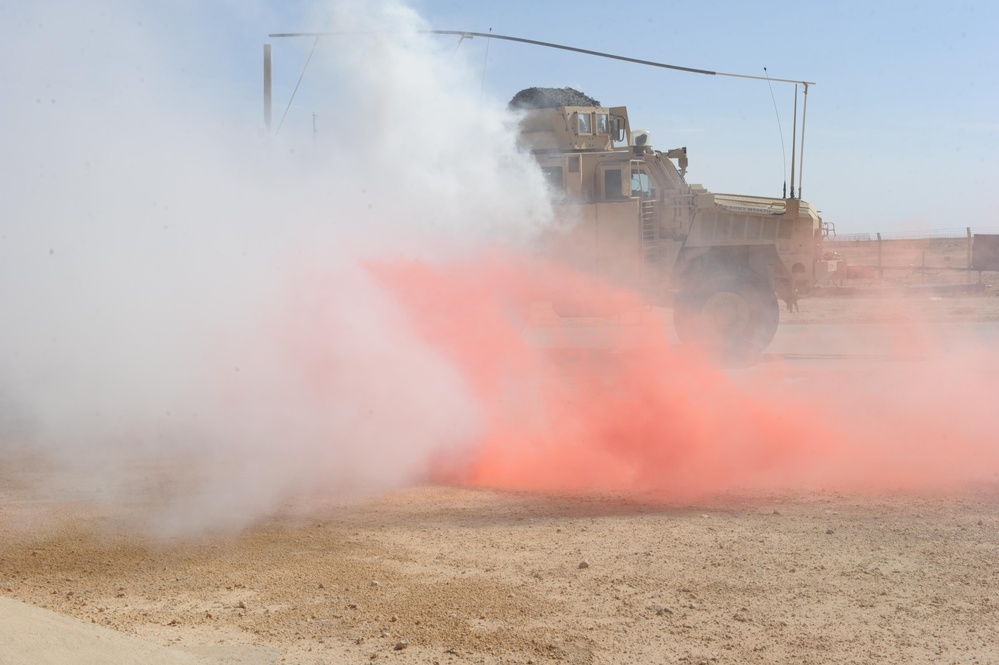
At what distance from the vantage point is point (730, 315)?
15984mm

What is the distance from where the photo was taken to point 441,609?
17.8 feet

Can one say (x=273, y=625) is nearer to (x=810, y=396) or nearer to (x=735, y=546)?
(x=735, y=546)

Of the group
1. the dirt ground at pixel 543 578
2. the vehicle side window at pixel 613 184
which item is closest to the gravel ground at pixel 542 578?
the dirt ground at pixel 543 578

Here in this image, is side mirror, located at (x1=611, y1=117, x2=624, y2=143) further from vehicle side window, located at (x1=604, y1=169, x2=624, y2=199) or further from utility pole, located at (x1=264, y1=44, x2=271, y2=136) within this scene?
utility pole, located at (x1=264, y1=44, x2=271, y2=136)

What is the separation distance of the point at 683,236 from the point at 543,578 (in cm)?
1095

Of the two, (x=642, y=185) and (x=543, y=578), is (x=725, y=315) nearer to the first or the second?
(x=642, y=185)

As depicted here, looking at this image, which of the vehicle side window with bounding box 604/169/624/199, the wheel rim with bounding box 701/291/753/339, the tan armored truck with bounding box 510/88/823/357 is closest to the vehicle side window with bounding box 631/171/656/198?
the tan armored truck with bounding box 510/88/823/357

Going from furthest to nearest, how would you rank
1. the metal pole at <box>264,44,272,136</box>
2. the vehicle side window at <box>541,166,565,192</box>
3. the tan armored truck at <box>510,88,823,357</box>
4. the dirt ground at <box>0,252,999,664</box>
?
the tan armored truck at <box>510,88,823,357</box> < the vehicle side window at <box>541,166,565,192</box> < the metal pole at <box>264,44,272,136</box> < the dirt ground at <box>0,252,999,664</box>

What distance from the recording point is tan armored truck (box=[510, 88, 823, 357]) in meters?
15.5

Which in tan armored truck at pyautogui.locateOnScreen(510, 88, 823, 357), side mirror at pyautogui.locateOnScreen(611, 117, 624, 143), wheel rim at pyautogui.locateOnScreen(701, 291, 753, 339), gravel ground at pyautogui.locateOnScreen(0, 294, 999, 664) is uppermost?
side mirror at pyautogui.locateOnScreen(611, 117, 624, 143)

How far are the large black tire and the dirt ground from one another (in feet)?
27.3

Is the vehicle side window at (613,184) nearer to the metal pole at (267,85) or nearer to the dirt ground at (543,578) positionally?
the metal pole at (267,85)

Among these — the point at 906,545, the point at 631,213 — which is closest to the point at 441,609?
the point at 906,545

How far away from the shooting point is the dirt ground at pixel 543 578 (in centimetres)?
493
